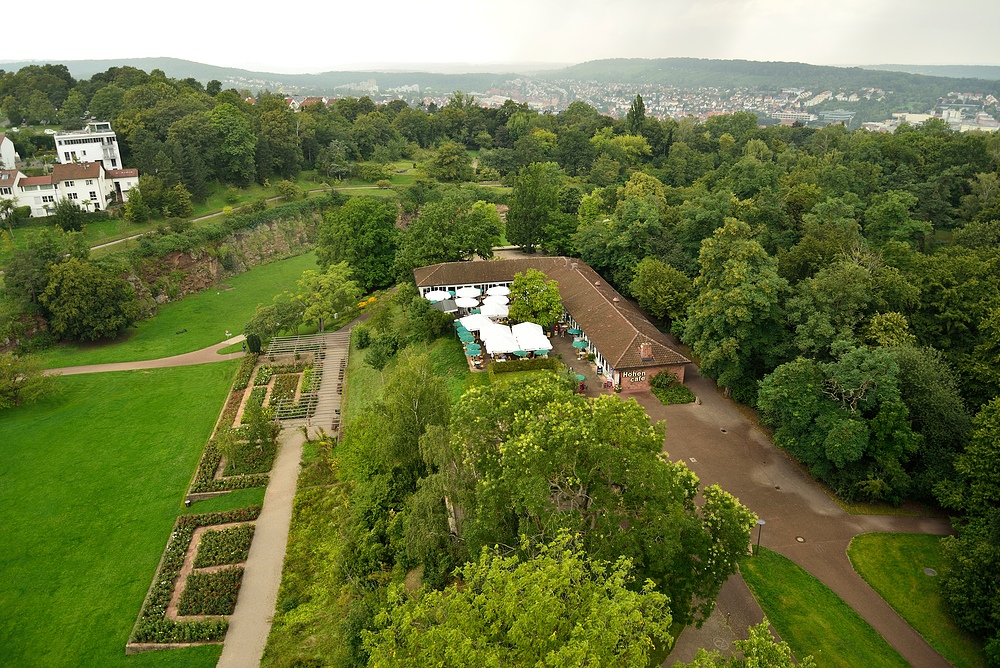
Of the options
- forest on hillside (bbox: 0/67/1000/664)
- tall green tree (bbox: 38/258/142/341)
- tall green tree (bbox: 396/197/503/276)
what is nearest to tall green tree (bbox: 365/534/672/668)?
forest on hillside (bbox: 0/67/1000/664)

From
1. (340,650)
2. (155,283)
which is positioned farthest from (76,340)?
(340,650)

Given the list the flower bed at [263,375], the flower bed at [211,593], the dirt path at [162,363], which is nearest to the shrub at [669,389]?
the flower bed at [211,593]

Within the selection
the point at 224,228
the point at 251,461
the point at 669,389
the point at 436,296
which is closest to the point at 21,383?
the point at 251,461

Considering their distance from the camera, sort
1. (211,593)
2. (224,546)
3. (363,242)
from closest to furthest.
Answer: (211,593) → (224,546) → (363,242)

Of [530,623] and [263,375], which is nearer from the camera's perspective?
[530,623]

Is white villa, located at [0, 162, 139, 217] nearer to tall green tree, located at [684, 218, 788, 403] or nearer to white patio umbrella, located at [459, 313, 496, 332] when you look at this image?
white patio umbrella, located at [459, 313, 496, 332]

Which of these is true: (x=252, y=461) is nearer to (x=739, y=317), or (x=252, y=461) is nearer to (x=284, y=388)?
(x=284, y=388)

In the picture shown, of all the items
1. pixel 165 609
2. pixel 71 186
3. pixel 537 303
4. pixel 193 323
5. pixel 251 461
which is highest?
pixel 71 186
